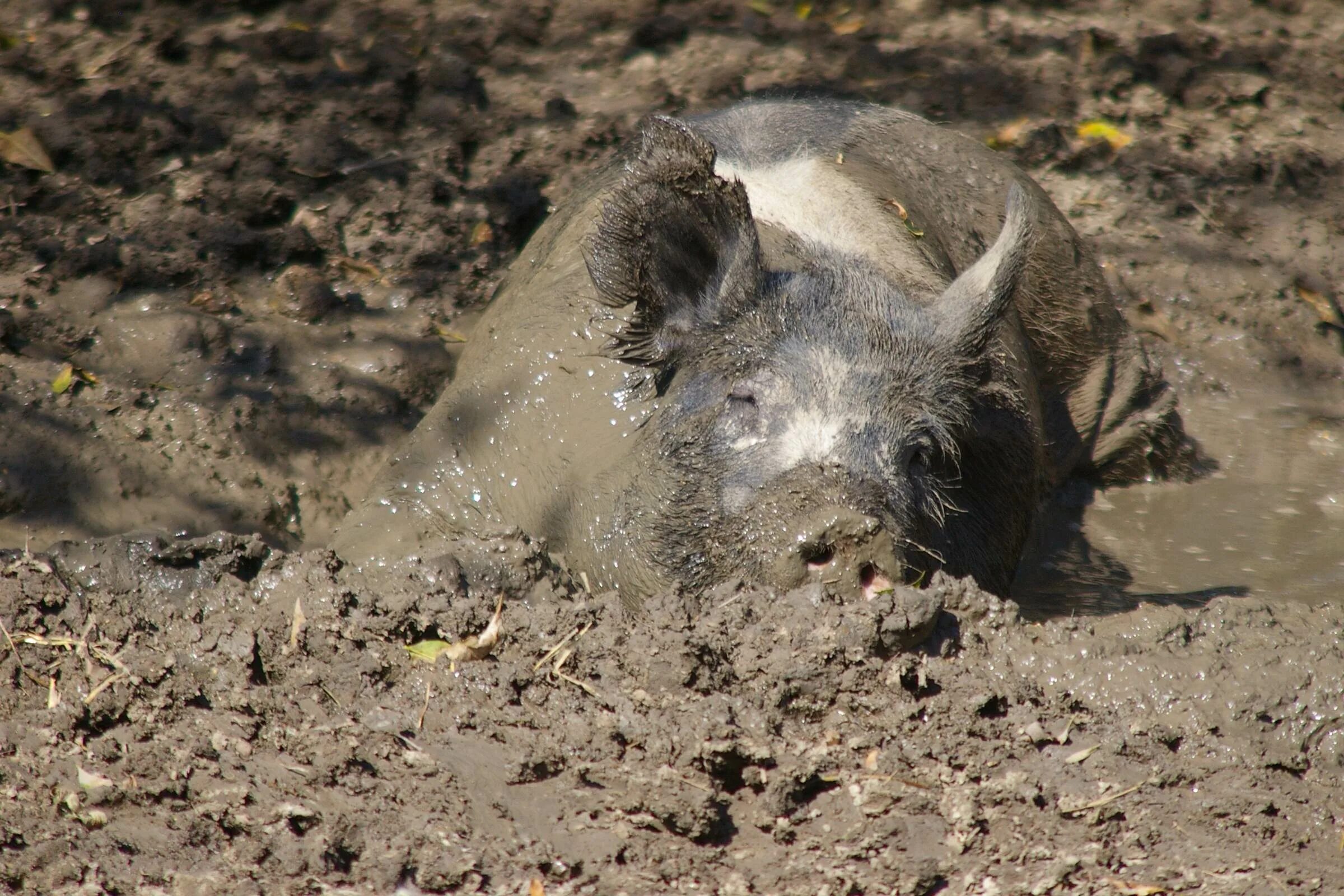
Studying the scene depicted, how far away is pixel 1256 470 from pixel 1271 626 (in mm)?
3127

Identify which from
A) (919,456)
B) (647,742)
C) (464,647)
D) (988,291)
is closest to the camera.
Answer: (647,742)

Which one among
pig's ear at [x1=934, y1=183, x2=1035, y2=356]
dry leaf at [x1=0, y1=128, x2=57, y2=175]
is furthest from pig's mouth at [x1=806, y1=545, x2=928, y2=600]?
dry leaf at [x1=0, y1=128, x2=57, y2=175]

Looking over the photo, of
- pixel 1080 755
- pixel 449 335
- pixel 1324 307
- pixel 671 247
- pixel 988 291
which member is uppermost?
pixel 671 247

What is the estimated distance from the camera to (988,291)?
483cm

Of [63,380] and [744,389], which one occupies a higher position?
[744,389]

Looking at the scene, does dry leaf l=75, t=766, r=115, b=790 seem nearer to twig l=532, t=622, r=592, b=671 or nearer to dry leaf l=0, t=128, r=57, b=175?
twig l=532, t=622, r=592, b=671

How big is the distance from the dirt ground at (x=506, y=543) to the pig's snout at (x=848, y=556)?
0.18m

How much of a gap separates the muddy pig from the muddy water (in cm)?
45

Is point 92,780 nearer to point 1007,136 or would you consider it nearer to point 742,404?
point 742,404

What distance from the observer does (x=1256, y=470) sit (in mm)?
6727

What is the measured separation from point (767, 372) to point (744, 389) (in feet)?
0.32

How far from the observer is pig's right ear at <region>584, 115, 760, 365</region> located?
453 cm

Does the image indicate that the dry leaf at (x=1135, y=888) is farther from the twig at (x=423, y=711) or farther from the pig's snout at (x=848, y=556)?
the twig at (x=423, y=711)

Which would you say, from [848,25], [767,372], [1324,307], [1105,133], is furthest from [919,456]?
[848,25]
